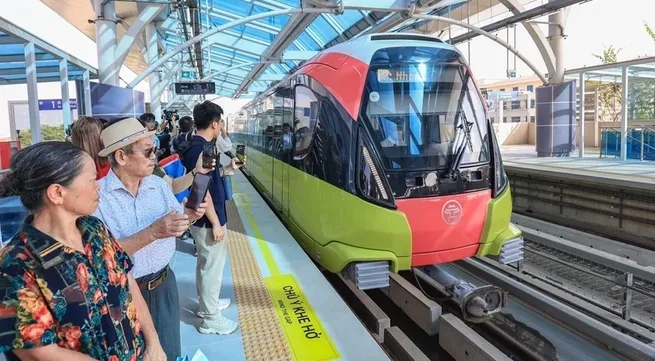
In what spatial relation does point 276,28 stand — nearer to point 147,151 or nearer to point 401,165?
point 401,165

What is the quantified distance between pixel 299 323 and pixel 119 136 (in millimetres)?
2125

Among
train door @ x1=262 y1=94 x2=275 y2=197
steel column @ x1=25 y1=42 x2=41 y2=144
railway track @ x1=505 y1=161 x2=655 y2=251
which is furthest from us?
railway track @ x1=505 y1=161 x2=655 y2=251

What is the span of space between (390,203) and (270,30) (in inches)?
547

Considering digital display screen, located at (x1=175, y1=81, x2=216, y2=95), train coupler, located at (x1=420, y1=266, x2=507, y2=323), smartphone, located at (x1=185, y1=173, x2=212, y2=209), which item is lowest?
train coupler, located at (x1=420, y1=266, x2=507, y2=323)

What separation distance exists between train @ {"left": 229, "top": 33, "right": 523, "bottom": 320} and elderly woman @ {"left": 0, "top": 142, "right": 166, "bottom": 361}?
2849 millimetres

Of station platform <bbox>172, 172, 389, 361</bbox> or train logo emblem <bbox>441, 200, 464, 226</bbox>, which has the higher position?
train logo emblem <bbox>441, 200, 464, 226</bbox>

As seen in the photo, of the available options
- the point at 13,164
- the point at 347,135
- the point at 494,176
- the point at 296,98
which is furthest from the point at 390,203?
the point at 13,164

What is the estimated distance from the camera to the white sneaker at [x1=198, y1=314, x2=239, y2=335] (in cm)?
354

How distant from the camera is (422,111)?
185 inches

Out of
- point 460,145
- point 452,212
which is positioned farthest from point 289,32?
point 452,212

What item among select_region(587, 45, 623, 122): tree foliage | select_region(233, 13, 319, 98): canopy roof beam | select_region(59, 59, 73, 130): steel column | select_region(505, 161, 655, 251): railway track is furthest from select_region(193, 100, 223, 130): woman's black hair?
select_region(587, 45, 623, 122): tree foliage

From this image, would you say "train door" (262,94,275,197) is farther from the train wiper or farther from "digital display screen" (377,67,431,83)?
the train wiper

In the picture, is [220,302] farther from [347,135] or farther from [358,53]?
[358,53]

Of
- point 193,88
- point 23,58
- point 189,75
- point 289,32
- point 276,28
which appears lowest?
point 23,58
